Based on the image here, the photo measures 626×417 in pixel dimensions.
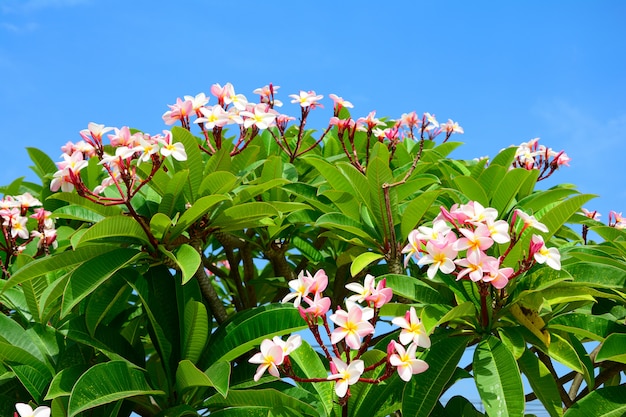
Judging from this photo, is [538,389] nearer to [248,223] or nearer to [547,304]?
[547,304]

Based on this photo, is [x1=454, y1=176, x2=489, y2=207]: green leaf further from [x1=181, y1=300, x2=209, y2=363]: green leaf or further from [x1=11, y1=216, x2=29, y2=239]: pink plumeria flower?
[x1=11, y1=216, x2=29, y2=239]: pink plumeria flower

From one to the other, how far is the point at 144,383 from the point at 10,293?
0.69m

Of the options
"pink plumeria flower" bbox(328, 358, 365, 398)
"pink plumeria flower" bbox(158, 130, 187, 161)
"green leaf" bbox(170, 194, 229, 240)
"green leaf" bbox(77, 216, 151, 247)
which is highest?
"pink plumeria flower" bbox(158, 130, 187, 161)

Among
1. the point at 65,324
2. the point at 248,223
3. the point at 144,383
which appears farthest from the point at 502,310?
the point at 65,324

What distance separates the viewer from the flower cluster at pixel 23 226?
8.68 feet

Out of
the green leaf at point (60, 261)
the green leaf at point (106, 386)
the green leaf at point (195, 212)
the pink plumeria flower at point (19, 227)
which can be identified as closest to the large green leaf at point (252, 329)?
the green leaf at point (106, 386)

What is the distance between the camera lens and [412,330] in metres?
1.72

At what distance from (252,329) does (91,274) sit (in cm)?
47

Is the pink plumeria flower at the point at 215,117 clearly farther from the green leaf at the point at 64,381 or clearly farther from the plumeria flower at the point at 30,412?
the plumeria flower at the point at 30,412

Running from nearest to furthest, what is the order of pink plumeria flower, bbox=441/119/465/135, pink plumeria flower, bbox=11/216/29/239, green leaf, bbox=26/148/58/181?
pink plumeria flower, bbox=11/216/29/239
green leaf, bbox=26/148/58/181
pink plumeria flower, bbox=441/119/465/135

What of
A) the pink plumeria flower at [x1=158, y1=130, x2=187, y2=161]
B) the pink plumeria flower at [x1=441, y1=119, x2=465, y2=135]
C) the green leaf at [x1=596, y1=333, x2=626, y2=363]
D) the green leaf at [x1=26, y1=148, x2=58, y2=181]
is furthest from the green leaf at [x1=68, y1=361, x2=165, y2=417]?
the pink plumeria flower at [x1=441, y1=119, x2=465, y2=135]

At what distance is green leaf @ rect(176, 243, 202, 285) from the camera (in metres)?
1.92

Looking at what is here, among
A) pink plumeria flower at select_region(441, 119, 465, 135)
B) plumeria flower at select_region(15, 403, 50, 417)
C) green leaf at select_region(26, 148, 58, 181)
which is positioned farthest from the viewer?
pink plumeria flower at select_region(441, 119, 465, 135)

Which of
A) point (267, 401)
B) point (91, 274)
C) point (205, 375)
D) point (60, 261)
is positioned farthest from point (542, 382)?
point (60, 261)
